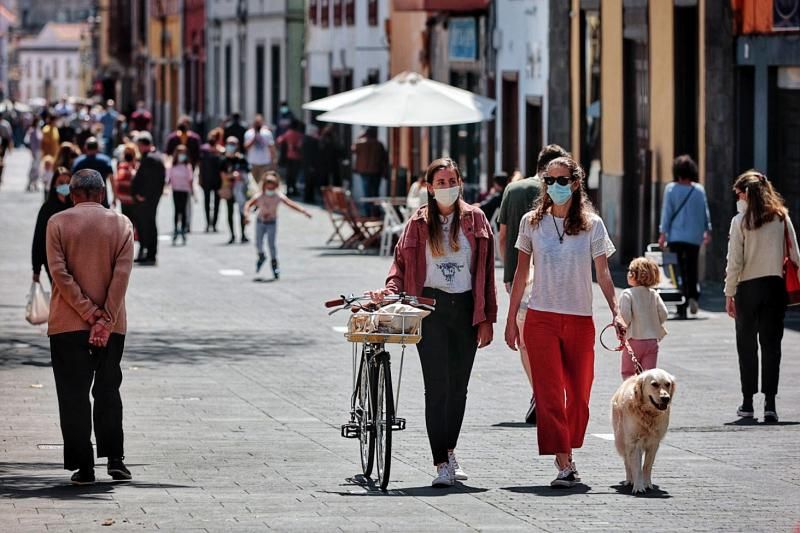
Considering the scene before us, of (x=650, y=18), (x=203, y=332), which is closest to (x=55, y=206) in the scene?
(x=203, y=332)

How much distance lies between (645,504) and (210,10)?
197ft

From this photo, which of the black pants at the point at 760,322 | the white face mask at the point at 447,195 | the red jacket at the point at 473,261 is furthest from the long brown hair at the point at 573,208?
the black pants at the point at 760,322

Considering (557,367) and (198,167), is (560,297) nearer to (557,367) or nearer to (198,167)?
(557,367)

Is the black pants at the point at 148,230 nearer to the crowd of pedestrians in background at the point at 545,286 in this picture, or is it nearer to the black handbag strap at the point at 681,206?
the black handbag strap at the point at 681,206

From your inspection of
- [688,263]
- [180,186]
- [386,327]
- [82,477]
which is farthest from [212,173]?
[386,327]

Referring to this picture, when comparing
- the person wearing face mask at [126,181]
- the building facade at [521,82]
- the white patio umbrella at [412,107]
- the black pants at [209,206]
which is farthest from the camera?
the black pants at [209,206]

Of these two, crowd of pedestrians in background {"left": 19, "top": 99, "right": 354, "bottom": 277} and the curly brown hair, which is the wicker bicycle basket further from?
crowd of pedestrians in background {"left": 19, "top": 99, "right": 354, "bottom": 277}

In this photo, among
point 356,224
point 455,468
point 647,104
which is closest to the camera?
point 455,468

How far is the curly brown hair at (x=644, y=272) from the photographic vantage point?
13.0m

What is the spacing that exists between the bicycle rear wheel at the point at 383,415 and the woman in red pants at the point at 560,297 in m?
0.64

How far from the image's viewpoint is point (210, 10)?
6931 centimetres

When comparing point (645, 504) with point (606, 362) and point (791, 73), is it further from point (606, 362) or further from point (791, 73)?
point (791, 73)

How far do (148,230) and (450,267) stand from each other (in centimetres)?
1730

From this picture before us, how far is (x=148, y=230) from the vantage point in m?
28.0
